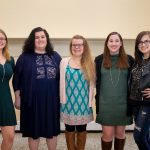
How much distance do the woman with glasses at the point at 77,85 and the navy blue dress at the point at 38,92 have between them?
0.30ft

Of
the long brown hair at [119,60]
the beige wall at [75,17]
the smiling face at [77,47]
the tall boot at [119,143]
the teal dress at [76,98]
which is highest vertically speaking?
the beige wall at [75,17]

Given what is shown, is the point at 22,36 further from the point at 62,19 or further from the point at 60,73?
the point at 60,73

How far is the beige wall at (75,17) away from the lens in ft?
12.3

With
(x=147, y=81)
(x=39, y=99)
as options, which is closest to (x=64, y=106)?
(x=39, y=99)

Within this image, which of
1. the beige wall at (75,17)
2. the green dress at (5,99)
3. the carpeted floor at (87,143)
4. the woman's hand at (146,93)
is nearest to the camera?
the woman's hand at (146,93)

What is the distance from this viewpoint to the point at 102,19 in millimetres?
3830

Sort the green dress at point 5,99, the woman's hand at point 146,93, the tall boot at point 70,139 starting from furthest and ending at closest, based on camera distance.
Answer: the tall boot at point 70,139 → the green dress at point 5,99 → the woman's hand at point 146,93

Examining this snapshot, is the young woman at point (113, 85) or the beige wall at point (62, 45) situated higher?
the beige wall at point (62, 45)

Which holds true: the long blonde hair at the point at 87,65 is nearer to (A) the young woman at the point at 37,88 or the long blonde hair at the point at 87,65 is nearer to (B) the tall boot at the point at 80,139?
(A) the young woman at the point at 37,88

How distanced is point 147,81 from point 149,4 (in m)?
1.77

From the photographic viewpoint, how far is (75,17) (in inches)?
150

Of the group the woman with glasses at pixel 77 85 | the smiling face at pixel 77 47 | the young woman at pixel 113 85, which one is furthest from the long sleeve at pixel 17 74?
the young woman at pixel 113 85

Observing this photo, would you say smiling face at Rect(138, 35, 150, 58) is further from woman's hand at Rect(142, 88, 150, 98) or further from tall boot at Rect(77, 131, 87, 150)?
tall boot at Rect(77, 131, 87, 150)

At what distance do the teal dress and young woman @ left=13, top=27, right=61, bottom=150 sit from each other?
12cm
